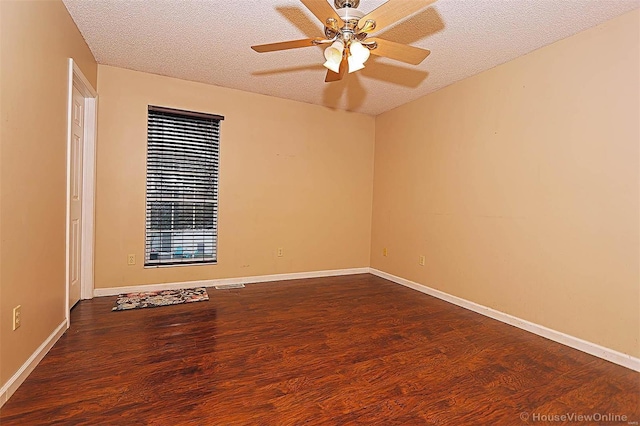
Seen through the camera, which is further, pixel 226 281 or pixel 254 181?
pixel 254 181

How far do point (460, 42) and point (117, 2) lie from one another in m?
2.72

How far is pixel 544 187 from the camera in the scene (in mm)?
2791

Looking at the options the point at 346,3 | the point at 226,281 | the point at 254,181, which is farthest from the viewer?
the point at 254,181

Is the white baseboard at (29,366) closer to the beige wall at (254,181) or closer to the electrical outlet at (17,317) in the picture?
the electrical outlet at (17,317)

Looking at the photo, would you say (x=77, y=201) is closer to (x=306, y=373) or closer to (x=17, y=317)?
(x=17, y=317)

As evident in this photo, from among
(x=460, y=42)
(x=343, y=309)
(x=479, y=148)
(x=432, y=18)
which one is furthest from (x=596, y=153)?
(x=343, y=309)

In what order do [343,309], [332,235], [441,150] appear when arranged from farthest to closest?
[332,235] → [441,150] → [343,309]

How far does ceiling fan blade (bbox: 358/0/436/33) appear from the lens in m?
1.65

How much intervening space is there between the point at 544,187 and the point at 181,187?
3.81 meters

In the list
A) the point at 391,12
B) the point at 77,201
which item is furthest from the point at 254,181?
the point at 391,12

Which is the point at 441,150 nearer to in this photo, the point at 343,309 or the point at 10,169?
the point at 343,309

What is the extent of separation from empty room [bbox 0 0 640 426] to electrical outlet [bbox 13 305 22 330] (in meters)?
0.01

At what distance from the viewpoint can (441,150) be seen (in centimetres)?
388

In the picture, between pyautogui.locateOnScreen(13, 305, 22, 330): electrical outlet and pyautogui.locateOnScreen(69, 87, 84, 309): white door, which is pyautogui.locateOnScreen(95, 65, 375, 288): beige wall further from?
pyautogui.locateOnScreen(13, 305, 22, 330): electrical outlet
